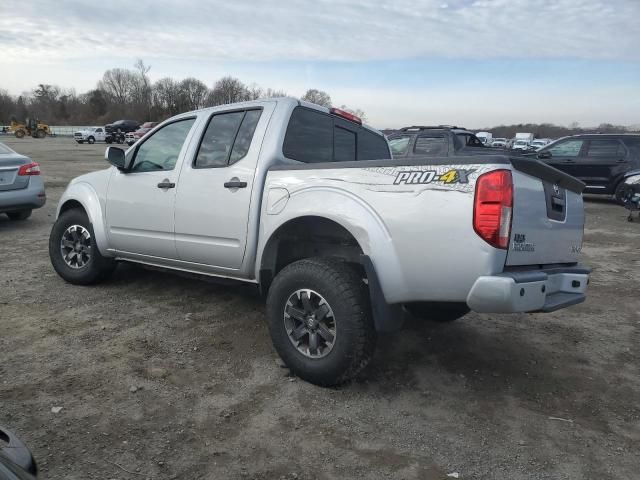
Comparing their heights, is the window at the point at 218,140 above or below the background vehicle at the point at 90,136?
below

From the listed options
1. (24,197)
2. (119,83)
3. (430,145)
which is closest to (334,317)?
(24,197)

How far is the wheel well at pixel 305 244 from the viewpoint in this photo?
365 centimetres

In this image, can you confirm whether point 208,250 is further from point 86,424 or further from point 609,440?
point 609,440

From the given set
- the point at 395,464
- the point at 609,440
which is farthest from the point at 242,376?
the point at 609,440

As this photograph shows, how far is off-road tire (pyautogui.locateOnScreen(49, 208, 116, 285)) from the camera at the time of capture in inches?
204

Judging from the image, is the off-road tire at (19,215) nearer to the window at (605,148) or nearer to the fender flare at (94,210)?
the fender flare at (94,210)

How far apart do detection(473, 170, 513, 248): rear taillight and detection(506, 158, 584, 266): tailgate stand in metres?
0.08

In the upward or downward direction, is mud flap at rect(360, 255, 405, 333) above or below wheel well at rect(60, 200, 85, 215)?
below

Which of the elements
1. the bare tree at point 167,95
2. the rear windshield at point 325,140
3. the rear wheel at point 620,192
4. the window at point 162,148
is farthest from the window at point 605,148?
the bare tree at point 167,95

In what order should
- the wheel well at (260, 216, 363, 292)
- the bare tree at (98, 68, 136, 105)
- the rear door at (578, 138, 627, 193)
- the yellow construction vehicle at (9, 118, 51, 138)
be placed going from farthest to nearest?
1. the bare tree at (98, 68, 136, 105)
2. the yellow construction vehicle at (9, 118, 51, 138)
3. the rear door at (578, 138, 627, 193)
4. the wheel well at (260, 216, 363, 292)

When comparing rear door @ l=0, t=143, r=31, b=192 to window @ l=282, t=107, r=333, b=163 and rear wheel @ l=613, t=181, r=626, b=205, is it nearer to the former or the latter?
window @ l=282, t=107, r=333, b=163

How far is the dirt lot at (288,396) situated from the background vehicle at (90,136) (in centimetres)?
4214

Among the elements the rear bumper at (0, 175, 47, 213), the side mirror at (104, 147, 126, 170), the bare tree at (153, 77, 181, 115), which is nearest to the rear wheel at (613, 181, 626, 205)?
the side mirror at (104, 147, 126, 170)

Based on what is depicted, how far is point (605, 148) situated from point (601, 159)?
332 mm
